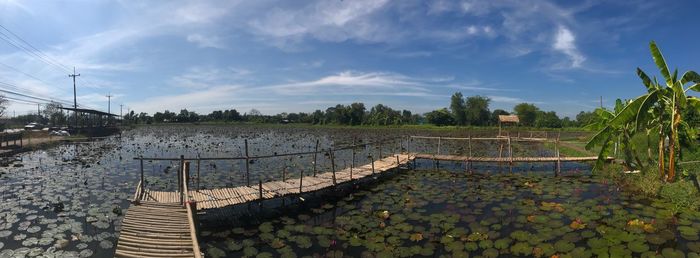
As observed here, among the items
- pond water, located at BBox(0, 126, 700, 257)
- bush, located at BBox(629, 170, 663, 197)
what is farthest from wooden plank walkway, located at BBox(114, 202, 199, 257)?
bush, located at BBox(629, 170, 663, 197)

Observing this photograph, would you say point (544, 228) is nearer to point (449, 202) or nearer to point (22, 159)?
point (449, 202)

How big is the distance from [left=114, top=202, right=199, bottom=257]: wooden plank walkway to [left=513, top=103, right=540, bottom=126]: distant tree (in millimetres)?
77743

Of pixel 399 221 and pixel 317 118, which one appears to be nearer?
pixel 399 221

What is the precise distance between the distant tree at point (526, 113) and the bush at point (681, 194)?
6851 cm

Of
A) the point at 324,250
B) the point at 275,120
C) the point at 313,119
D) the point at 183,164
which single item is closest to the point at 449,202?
the point at 324,250

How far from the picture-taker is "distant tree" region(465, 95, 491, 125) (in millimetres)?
76062

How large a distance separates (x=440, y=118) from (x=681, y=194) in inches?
2571

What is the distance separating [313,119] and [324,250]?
79451 mm

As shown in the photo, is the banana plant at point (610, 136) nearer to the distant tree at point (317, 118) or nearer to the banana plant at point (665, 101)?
the banana plant at point (665, 101)

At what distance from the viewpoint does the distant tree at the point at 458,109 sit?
7781cm

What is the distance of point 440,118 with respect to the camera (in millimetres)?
75750

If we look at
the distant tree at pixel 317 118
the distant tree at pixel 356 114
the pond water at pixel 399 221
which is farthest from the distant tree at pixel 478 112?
the pond water at pixel 399 221

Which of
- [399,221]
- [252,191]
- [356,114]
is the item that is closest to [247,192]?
[252,191]

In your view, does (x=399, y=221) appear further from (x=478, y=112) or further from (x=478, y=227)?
(x=478, y=112)
